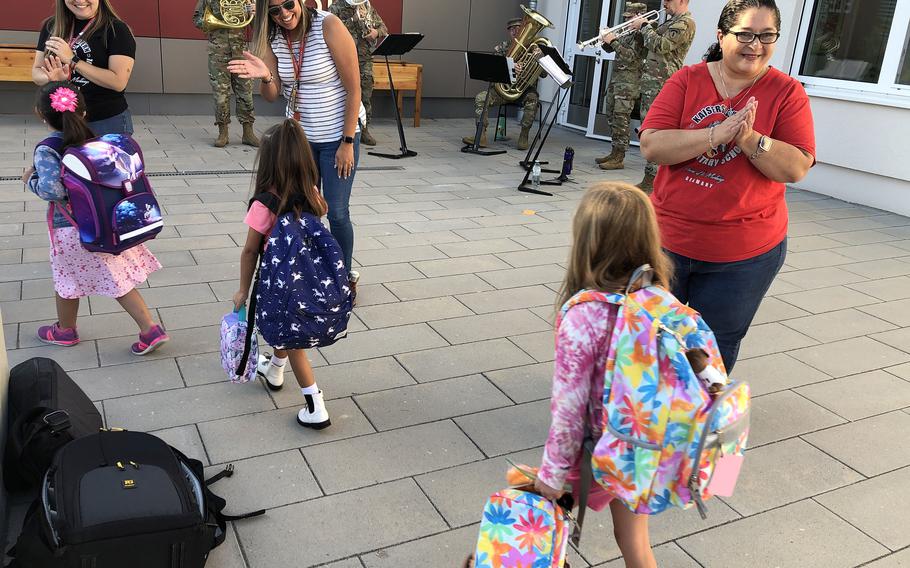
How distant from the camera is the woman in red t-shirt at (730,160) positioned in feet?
7.64

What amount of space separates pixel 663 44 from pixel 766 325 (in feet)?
12.1

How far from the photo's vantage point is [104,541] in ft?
6.23

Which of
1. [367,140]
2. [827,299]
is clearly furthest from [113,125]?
[367,140]

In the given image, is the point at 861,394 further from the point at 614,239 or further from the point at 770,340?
the point at 614,239

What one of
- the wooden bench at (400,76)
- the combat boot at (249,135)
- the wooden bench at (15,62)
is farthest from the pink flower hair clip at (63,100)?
the wooden bench at (400,76)

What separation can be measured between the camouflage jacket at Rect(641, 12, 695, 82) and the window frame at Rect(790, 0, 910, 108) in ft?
5.55

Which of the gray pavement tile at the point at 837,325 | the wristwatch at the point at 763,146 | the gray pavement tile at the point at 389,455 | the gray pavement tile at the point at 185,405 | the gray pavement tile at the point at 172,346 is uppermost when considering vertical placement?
the wristwatch at the point at 763,146

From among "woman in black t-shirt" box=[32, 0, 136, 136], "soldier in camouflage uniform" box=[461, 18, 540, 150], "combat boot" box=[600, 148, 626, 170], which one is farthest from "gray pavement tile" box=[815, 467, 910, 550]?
"soldier in camouflage uniform" box=[461, 18, 540, 150]

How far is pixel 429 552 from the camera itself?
91.2 inches

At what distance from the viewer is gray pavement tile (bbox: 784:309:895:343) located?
13.8 feet

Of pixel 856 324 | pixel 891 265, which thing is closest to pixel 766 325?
pixel 856 324

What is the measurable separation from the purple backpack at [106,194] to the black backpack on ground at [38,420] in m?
0.68

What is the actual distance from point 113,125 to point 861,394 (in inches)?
164

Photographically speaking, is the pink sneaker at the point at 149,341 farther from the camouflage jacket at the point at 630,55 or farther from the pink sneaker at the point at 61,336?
the camouflage jacket at the point at 630,55
